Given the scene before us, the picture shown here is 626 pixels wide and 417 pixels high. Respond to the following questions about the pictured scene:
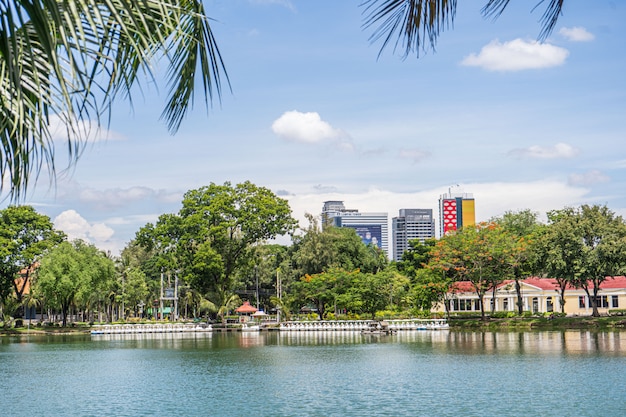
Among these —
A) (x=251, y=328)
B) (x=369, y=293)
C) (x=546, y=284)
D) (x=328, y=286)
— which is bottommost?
(x=251, y=328)

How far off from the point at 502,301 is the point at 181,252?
27.5m

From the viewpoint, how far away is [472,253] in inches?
2009

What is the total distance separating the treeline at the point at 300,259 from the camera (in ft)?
156

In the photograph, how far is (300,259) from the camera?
67000mm

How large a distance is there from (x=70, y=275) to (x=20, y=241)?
19.8ft

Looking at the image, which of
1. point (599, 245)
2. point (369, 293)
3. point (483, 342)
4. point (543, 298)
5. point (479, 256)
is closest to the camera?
point (483, 342)

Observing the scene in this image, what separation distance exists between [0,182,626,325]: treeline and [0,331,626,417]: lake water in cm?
884

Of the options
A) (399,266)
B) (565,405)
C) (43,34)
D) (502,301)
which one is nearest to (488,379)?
(565,405)

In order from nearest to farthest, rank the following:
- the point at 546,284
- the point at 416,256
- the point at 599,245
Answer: the point at 599,245, the point at 546,284, the point at 416,256

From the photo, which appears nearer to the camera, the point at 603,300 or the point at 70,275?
the point at 70,275

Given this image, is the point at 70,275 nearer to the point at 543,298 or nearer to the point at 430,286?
the point at 430,286

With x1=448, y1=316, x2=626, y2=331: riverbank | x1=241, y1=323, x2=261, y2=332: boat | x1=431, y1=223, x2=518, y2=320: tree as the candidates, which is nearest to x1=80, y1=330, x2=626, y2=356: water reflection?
x1=448, y1=316, x2=626, y2=331: riverbank

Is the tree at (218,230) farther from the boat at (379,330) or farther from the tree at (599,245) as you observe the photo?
the tree at (599,245)

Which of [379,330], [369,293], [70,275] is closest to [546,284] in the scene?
[369,293]
